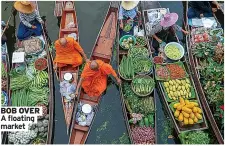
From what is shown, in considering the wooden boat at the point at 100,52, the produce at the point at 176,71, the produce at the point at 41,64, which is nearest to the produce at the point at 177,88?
the produce at the point at 176,71

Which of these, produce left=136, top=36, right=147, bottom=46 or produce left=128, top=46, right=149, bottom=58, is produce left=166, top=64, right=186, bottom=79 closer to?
produce left=128, top=46, right=149, bottom=58

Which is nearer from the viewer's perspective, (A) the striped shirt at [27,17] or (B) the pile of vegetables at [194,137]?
(B) the pile of vegetables at [194,137]

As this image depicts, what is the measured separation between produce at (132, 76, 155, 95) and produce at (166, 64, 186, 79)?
597 millimetres

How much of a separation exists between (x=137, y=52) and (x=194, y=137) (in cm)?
291

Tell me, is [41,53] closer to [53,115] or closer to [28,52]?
[28,52]

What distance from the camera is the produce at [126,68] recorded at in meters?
9.62

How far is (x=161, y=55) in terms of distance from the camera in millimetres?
10078

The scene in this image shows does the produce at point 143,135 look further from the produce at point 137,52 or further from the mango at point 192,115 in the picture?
the produce at point 137,52

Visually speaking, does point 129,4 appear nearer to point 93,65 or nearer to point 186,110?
point 93,65

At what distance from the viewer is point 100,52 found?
10227 millimetres

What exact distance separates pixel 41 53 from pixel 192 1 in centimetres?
508

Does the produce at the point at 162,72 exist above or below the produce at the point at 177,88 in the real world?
above

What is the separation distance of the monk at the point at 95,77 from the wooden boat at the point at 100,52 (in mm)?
223

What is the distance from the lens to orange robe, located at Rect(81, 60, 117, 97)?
891cm
